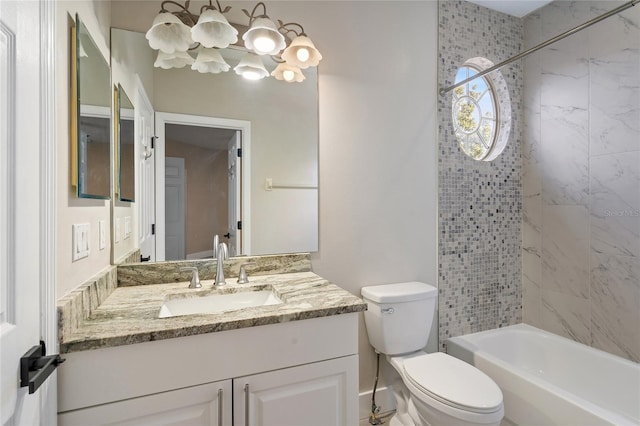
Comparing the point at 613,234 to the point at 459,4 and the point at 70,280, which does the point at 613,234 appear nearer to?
the point at 459,4

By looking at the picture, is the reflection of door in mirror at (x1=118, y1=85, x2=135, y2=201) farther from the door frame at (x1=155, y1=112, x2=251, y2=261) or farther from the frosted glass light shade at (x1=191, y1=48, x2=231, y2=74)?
the frosted glass light shade at (x1=191, y1=48, x2=231, y2=74)

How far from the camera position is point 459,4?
2178mm

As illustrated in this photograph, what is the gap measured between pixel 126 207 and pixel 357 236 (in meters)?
1.19

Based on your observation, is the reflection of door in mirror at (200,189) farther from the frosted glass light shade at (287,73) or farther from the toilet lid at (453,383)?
the toilet lid at (453,383)

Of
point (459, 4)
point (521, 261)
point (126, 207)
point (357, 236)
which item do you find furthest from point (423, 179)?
point (126, 207)

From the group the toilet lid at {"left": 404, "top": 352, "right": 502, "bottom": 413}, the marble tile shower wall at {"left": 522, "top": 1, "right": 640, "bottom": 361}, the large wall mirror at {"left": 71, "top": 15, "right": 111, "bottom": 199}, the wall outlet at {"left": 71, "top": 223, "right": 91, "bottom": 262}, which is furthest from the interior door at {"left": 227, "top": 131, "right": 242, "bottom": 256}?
the marble tile shower wall at {"left": 522, "top": 1, "right": 640, "bottom": 361}

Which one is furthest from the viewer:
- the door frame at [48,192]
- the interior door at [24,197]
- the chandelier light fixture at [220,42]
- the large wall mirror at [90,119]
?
the chandelier light fixture at [220,42]

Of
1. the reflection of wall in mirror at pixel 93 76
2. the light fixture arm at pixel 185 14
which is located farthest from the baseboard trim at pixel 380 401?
the light fixture arm at pixel 185 14

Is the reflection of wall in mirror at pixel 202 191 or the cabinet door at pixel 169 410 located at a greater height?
the reflection of wall in mirror at pixel 202 191

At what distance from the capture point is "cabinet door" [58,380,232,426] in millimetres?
901

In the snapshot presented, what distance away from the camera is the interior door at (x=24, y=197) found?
0.61m

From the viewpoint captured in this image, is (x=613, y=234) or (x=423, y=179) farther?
(x=423, y=179)

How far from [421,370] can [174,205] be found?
4.64 ft

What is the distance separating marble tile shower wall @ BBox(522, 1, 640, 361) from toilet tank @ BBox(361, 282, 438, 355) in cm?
105
